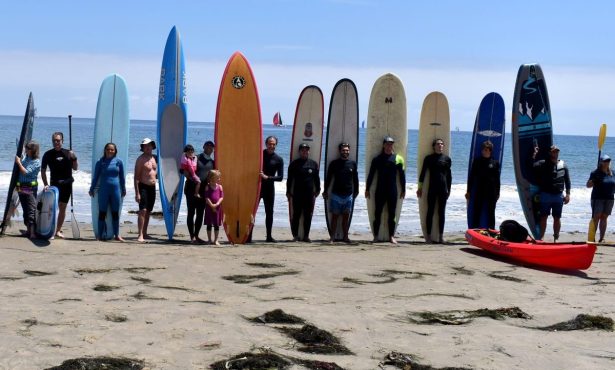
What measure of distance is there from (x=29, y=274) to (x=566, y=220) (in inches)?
428

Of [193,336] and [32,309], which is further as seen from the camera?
[32,309]

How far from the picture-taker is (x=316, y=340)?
18.4ft

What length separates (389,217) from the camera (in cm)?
1091

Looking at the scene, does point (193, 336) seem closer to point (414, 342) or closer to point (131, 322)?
point (131, 322)

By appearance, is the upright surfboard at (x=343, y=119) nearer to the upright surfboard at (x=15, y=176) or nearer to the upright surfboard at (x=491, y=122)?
the upright surfboard at (x=491, y=122)

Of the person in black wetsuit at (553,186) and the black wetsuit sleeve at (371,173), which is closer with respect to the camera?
the person in black wetsuit at (553,186)

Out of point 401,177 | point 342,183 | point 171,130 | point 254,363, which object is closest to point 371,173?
point 401,177

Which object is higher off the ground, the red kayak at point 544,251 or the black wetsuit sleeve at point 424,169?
the black wetsuit sleeve at point 424,169

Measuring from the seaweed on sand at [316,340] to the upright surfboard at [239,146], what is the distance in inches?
180

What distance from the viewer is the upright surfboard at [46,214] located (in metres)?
9.38

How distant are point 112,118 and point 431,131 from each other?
415cm

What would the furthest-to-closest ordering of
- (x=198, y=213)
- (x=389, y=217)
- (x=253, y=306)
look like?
(x=389, y=217), (x=198, y=213), (x=253, y=306)

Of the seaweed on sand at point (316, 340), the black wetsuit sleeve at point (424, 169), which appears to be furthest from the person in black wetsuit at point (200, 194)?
the seaweed on sand at point (316, 340)

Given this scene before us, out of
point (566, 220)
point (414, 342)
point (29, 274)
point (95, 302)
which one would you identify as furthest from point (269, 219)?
point (566, 220)
